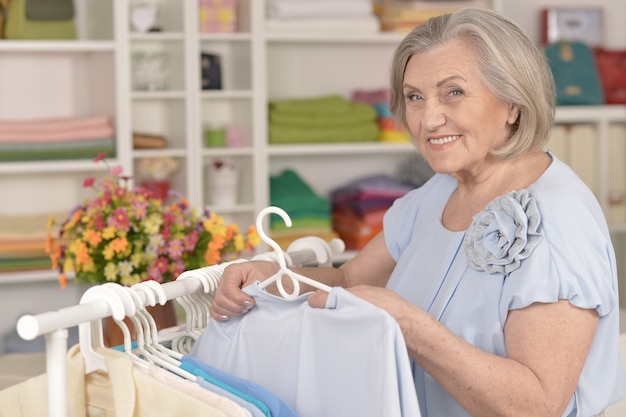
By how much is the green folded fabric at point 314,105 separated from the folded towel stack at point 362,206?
329mm

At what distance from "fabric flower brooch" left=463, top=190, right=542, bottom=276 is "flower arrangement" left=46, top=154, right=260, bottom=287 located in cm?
83

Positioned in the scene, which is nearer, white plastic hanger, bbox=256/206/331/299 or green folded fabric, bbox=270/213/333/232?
white plastic hanger, bbox=256/206/331/299

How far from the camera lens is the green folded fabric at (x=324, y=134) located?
376cm

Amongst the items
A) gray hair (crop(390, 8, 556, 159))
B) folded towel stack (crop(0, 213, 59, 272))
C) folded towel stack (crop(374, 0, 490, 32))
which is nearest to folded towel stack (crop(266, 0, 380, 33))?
folded towel stack (crop(374, 0, 490, 32))

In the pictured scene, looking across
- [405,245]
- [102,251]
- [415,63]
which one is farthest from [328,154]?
[415,63]

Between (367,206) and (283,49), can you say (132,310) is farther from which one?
(283,49)

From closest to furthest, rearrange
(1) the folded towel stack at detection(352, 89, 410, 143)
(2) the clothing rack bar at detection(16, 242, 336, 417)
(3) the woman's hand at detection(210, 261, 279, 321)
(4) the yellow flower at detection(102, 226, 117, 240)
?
1. (2) the clothing rack bar at detection(16, 242, 336, 417)
2. (3) the woman's hand at detection(210, 261, 279, 321)
3. (4) the yellow flower at detection(102, 226, 117, 240)
4. (1) the folded towel stack at detection(352, 89, 410, 143)

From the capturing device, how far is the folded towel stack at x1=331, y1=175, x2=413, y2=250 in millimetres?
3801

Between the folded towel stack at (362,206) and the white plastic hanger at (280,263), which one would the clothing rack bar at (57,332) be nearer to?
the white plastic hanger at (280,263)

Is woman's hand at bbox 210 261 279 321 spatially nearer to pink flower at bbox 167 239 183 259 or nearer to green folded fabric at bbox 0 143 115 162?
pink flower at bbox 167 239 183 259

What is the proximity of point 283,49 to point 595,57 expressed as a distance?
1.35 meters

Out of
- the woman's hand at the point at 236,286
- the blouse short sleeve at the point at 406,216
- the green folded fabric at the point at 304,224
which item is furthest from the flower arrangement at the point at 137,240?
the green folded fabric at the point at 304,224

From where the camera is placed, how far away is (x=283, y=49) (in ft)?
13.2

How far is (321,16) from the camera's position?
3787 mm
